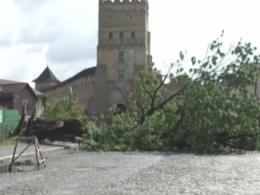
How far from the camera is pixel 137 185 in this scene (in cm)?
955

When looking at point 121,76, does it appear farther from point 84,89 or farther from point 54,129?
point 54,129

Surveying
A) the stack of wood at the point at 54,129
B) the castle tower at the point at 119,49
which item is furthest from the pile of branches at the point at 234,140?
the castle tower at the point at 119,49

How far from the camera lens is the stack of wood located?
2150cm

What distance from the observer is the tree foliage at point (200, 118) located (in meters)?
19.4

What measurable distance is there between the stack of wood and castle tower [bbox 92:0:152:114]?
192ft

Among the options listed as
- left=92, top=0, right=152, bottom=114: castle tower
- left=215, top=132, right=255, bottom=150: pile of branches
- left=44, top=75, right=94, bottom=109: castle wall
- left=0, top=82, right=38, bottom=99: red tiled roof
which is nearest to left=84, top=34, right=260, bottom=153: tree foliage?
left=215, top=132, right=255, bottom=150: pile of branches

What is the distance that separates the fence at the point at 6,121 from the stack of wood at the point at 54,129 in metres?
3.16

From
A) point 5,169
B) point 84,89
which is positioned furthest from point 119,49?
point 5,169

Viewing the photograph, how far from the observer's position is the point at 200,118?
64.1 ft

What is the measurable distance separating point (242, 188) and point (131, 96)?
49.5 ft

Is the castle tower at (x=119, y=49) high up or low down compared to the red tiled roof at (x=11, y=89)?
up

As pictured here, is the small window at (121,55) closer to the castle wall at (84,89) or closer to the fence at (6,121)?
the castle wall at (84,89)

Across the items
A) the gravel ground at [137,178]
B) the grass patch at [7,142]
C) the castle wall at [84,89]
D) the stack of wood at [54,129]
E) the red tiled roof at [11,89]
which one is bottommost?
the gravel ground at [137,178]

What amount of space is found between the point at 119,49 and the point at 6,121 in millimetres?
57533
